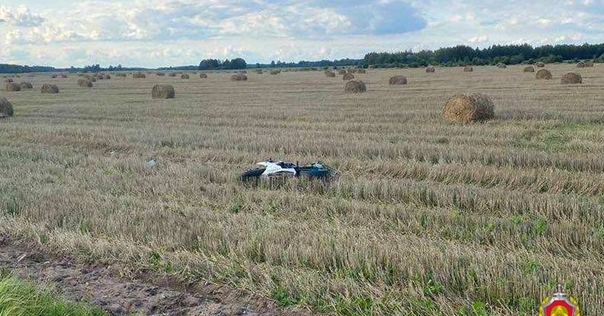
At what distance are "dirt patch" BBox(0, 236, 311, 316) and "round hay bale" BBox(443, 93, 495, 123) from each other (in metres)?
12.0

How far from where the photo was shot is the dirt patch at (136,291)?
478cm

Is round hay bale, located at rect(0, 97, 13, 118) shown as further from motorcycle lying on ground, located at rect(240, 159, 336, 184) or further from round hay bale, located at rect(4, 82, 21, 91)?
round hay bale, located at rect(4, 82, 21, 91)

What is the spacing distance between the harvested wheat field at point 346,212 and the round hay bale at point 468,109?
80 cm

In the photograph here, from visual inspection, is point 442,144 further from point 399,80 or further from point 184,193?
point 399,80

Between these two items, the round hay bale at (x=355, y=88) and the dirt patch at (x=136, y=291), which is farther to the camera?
the round hay bale at (x=355, y=88)

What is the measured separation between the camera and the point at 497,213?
714 cm

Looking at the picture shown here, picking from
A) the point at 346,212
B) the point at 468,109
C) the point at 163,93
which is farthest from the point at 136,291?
the point at 163,93

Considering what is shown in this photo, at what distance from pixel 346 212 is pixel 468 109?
9650 millimetres

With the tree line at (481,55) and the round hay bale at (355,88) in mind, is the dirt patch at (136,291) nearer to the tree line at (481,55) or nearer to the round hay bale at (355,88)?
the round hay bale at (355,88)

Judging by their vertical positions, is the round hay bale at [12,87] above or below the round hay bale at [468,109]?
below

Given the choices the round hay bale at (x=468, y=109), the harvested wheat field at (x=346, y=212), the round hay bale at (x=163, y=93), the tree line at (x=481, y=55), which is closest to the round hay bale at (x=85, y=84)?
the round hay bale at (x=163, y=93)

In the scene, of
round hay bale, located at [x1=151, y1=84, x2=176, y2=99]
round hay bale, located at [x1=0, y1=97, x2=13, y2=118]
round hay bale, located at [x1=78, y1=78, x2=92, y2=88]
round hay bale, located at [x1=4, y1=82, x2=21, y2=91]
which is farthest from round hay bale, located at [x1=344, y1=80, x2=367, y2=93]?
round hay bale, located at [x1=78, y1=78, x2=92, y2=88]

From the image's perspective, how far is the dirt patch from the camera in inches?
188

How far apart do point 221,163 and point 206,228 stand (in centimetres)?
461
